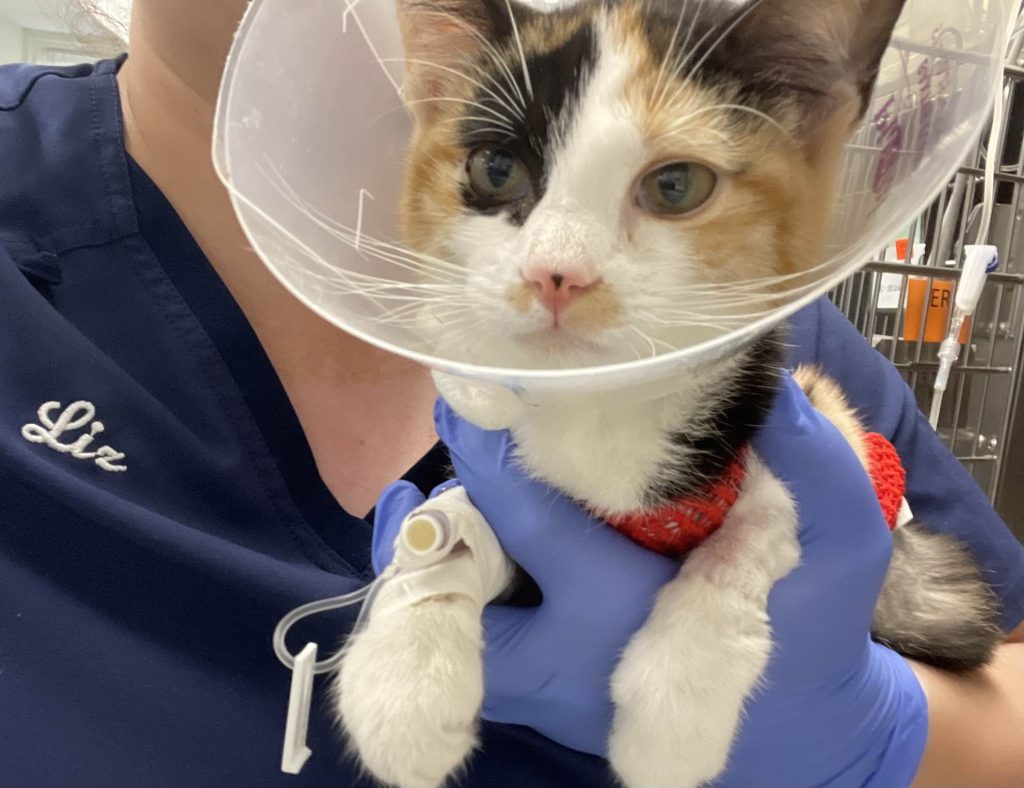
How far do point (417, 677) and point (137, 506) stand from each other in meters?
0.36

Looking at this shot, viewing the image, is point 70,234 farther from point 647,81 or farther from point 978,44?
point 978,44

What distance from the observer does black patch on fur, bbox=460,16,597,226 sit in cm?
52

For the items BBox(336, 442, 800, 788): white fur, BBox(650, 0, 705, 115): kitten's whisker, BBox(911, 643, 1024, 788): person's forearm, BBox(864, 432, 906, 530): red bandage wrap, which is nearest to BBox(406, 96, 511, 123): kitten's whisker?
BBox(650, 0, 705, 115): kitten's whisker

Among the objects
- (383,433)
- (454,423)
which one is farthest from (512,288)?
(383,433)

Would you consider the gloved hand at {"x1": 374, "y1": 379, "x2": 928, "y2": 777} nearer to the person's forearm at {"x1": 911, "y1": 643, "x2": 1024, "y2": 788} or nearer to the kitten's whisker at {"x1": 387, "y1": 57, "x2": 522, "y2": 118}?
the person's forearm at {"x1": 911, "y1": 643, "x2": 1024, "y2": 788}

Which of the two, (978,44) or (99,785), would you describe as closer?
(978,44)

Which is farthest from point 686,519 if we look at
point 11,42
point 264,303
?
point 11,42

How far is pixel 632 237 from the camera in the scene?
1.62 ft

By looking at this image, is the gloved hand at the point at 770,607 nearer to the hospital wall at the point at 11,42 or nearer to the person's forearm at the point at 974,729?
the person's forearm at the point at 974,729

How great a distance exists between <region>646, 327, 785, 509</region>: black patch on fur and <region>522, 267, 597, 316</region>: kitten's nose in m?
0.25

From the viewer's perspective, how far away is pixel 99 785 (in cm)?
66

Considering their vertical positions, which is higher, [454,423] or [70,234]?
[70,234]

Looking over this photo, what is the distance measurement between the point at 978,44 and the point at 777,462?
1.26 feet

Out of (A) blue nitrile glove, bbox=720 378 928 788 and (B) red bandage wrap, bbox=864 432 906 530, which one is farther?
(B) red bandage wrap, bbox=864 432 906 530
